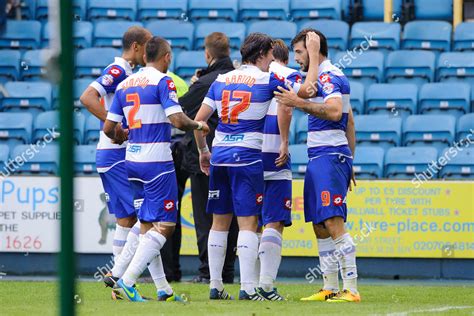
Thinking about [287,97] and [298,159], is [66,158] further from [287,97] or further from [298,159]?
[298,159]

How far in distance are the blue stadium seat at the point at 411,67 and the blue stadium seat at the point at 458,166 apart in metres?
2.34

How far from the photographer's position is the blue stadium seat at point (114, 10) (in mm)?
18344

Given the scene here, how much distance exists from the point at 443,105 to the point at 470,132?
0.92 metres

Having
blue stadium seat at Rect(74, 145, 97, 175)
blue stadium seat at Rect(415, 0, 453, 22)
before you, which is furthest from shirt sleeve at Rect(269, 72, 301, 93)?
blue stadium seat at Rect(415, 0, 453, 22)

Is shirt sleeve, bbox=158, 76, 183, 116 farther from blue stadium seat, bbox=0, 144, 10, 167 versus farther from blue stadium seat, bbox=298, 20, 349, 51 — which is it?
blue stadium seat, bbox=298, 20, 349, 51

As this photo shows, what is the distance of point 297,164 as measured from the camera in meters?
14.0

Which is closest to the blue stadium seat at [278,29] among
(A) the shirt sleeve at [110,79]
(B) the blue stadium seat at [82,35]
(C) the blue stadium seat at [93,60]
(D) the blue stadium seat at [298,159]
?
(C) the blue stadium seat at [93,60]

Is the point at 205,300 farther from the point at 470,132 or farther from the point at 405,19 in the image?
the point at 405,19

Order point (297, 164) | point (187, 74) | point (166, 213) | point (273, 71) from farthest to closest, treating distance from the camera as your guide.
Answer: point (187, 74)
point (297, 164)
point (273, 71)
point (166, 213)

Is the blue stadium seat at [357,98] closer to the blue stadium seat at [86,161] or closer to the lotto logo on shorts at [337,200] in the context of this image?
the blue stadium seat at [86,161]

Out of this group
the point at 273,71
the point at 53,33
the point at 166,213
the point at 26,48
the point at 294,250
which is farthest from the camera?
the point at 26,48

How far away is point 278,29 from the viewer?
1678cm

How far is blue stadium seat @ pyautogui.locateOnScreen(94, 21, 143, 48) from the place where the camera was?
1755 cm

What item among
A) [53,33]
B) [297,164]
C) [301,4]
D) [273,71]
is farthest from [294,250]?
[53,33]
